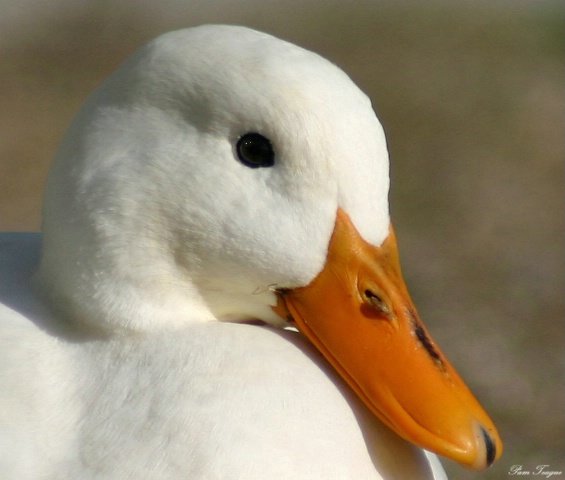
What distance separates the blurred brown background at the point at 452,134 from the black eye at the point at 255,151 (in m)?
1.88

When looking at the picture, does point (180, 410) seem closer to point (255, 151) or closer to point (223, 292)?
point (223, 292)

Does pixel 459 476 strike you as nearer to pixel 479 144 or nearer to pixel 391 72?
pixel 479 144

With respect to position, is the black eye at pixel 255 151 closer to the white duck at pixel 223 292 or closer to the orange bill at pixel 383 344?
the white duck at pixel 223 292

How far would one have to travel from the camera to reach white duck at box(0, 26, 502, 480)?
180 centimetres

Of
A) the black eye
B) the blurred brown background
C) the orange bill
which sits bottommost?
the blurred brown background

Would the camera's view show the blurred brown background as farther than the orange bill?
Yes

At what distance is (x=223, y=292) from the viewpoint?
1.94 metres

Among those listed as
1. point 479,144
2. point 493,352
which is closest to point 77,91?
point 479,144

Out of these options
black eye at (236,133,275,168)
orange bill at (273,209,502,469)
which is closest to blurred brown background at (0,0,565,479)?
orange bill at (273,209,502,469)

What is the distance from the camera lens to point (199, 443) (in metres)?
1.79

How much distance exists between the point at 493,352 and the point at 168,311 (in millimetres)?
2407

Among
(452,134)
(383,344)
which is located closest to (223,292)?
(383,344)

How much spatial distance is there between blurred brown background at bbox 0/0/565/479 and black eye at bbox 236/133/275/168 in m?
1.88

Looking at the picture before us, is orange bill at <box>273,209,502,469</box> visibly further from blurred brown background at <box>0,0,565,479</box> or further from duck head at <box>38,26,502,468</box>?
blurred brown background at <box>0,0,565,479</box>
